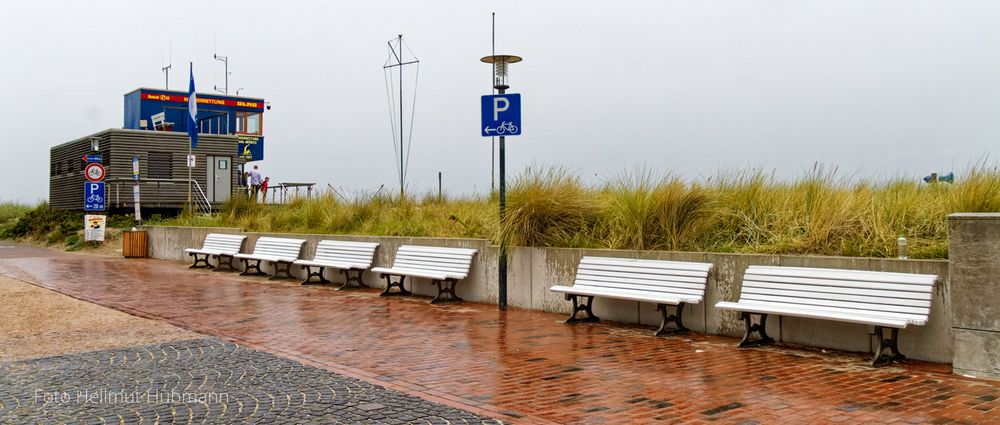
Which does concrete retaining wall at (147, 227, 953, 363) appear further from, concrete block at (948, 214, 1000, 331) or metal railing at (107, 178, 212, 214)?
metal railing at (107, 178, 212, 214)

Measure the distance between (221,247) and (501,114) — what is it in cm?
999

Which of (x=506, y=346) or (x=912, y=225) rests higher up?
(x=912, y=225)

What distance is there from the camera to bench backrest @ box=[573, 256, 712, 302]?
8578 mm

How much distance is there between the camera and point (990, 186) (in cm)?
780

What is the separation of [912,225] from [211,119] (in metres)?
40.3

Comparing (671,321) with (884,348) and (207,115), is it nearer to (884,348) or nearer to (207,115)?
(884,348)

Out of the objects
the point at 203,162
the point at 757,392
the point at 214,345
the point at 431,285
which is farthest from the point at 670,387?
the point at 203,162

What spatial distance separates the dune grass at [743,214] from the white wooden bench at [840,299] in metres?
0.80

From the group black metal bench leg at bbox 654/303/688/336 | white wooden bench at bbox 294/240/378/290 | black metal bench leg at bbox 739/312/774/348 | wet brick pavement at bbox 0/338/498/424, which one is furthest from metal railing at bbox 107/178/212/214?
black metal bench leg at bbox 739/312/774/348

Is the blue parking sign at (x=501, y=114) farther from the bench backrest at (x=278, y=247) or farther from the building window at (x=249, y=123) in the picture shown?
the building window at (x=249, y=123)

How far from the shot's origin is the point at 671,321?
8.80 m

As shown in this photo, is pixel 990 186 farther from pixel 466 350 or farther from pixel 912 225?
pixel 466 350

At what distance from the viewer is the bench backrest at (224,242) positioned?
58.3ft

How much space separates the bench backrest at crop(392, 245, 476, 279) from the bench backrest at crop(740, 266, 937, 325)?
456 centimetres
